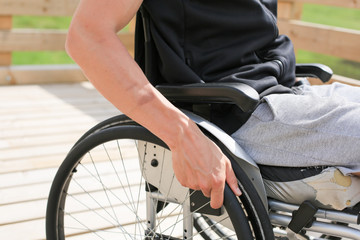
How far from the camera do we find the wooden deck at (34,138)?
208cm

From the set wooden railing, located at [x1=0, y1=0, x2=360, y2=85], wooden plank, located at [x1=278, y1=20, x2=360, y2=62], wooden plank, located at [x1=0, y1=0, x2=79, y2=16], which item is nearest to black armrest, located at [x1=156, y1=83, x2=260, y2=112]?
wooden plank, located at [x1=278, y1=20, x2=360, y2=62]

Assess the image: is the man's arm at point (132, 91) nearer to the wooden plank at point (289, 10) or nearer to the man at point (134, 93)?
the man at point (134, 93)

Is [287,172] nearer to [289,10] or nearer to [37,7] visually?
[289,10]

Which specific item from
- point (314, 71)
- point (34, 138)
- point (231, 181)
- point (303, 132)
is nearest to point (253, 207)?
point (231, 181)

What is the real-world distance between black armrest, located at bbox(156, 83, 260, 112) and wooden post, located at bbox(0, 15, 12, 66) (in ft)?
10.8

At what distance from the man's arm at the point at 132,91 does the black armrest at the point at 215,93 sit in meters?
0.09

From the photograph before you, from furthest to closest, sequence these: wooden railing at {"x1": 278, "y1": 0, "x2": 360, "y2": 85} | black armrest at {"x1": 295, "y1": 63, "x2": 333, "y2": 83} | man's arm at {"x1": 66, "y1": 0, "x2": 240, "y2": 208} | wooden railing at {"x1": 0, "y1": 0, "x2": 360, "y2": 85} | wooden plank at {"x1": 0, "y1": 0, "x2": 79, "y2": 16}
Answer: wooden plank at {"x1": 0, "y1": 0, "x2": 79, "y2": 16}
wooden railing at {"x1": 0, "y1": 0, "x2": 360, "y2": 85}
wooden railing at {"x1": 278, "y1": 0, "x2": 360, "y2": 85}
black armrest at {"x1": 295, "y1": 63, "x2": 333, "y2": 83}
man's arm at {"x1": 66, "y1": 0, "x2": 240, "y2": 208}

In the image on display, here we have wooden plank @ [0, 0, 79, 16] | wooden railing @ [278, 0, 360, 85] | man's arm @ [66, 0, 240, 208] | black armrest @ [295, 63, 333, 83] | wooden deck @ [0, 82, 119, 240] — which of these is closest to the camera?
man's arm @ [66, 0, 240, 208]

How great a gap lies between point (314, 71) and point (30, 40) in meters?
3.12

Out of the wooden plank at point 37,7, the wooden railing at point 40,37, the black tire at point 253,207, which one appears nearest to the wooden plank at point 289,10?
the wooden railing at point 40,37

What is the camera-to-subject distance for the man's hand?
1118mm

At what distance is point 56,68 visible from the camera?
4.39 metres

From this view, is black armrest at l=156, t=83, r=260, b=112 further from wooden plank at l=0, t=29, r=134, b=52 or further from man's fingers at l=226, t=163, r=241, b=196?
wooden plank at l=0, t=29, r=134, b=52

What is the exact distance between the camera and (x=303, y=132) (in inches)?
46.9
